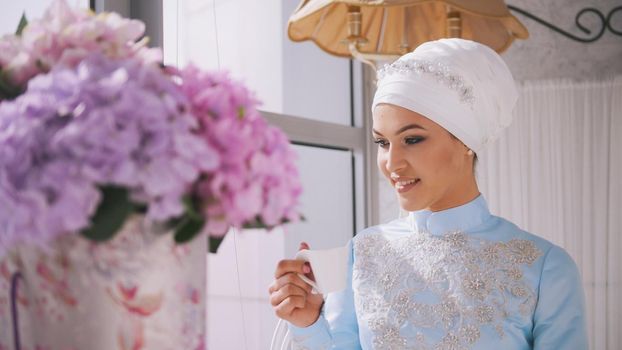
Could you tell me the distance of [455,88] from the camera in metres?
1.51

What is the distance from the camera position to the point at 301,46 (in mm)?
3150

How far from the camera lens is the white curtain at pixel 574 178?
3.10 meters

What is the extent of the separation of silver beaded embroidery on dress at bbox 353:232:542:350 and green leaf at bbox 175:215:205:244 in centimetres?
102

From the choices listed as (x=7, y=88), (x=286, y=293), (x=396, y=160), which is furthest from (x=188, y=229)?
(x=396, y=160)

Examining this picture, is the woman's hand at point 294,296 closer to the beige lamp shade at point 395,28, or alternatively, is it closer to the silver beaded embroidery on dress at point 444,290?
the silver beaded embroidery on dress at point 444,290

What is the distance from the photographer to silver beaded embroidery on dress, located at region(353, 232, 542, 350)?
1508 millimetres

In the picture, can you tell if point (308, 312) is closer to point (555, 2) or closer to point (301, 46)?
point (301, 46)

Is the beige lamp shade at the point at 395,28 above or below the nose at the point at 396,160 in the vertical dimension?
above

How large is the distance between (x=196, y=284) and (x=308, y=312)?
83 cm

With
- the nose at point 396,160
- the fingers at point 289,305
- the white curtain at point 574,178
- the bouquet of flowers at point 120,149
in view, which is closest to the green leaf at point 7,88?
the bouquet of flowers at point 120,149

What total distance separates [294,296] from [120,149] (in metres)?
0.88

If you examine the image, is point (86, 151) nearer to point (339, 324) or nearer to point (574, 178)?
point (339, 324)

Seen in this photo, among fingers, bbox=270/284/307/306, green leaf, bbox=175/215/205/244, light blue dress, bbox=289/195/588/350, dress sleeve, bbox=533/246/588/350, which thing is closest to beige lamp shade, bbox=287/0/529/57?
light blue dress, bbox=289/195/588/350

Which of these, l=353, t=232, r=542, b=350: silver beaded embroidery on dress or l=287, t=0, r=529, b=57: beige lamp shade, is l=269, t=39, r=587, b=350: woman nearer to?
l=353, t=232, r=542, b=350: silver beaded embroidery on dress
